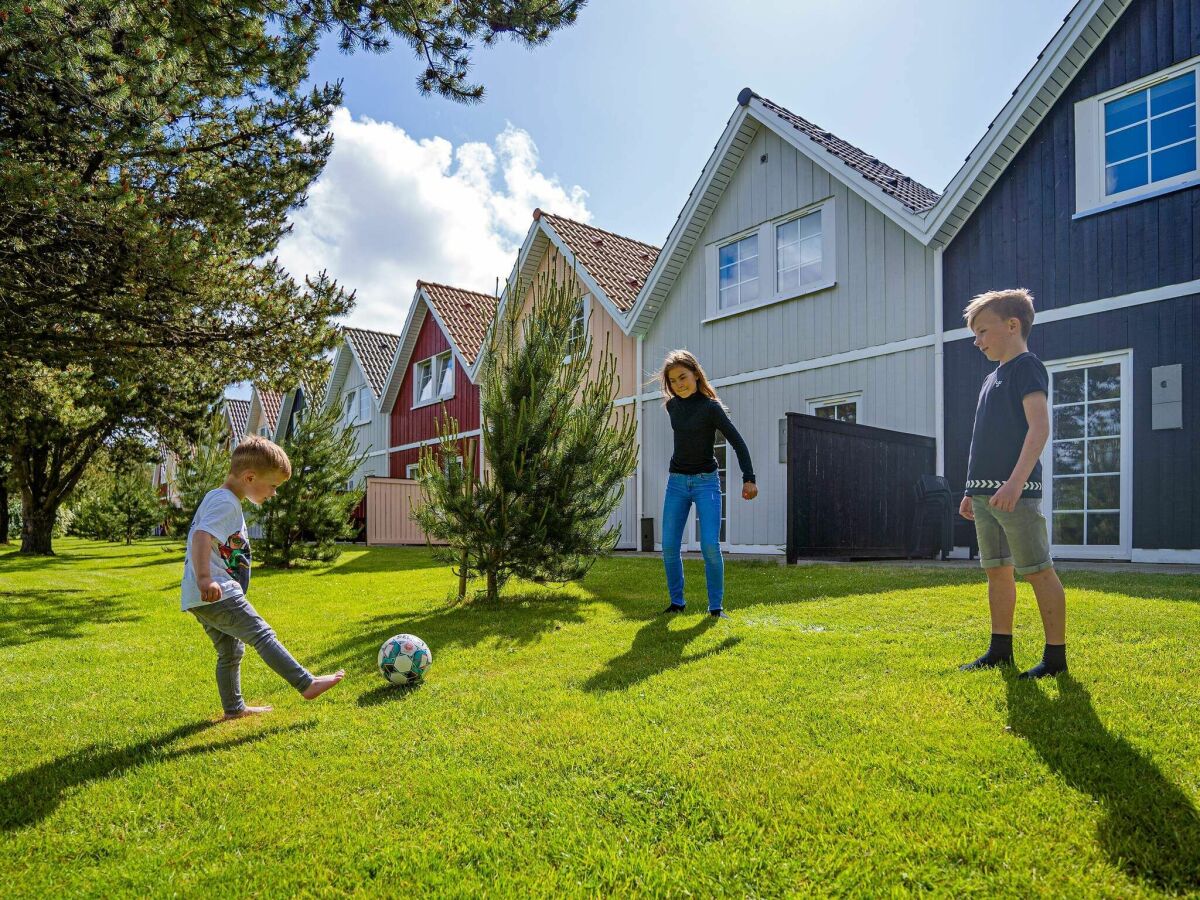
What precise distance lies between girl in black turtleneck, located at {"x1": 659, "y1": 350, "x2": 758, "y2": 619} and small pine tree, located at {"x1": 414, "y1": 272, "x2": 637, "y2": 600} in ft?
4.35

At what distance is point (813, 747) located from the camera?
107 inches

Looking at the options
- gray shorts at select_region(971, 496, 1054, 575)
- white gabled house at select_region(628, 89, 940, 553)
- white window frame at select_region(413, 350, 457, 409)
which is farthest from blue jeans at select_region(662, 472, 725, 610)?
white window frame at select_region(413, 350, 457, 409)

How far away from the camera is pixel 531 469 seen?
695cm

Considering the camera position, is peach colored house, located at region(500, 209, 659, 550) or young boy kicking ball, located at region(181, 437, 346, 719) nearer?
young boy kicking ball, located at region(181, 437, 346, 719)

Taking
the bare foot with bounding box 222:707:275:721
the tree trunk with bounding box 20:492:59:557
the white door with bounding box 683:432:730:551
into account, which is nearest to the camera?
the bare foot with bounding box 222:707:275:721

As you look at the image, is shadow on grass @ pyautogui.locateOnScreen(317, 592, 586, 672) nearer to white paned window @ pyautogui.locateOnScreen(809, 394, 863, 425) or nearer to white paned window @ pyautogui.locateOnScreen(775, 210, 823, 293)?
white paned window @ pyautogui.locateOnScreen(809, 394, 863, 425)

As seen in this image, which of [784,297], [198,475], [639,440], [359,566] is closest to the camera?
[784,297]

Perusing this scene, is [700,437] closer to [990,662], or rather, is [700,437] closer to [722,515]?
[990,662]

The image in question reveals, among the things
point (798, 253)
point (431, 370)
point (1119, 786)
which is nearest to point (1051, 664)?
point (1119, 786)

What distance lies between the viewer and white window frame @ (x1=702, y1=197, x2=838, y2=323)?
11.7m

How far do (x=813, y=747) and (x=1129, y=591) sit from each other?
14.7ft

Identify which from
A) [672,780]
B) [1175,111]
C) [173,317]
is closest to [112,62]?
[173,317]

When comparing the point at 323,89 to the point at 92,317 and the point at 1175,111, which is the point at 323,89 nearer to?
the point at 92,317

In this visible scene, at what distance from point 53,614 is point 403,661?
227 inches
